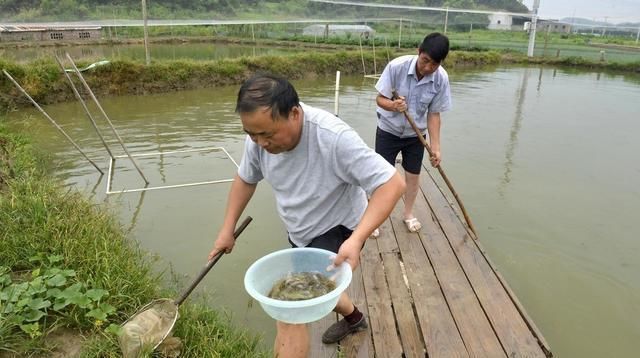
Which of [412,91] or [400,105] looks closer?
[400,105]

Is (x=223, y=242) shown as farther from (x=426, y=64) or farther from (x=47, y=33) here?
(x=47, y=33)

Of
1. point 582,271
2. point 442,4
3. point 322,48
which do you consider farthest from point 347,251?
point 442,4

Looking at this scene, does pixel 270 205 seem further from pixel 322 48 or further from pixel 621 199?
pixel 322 48

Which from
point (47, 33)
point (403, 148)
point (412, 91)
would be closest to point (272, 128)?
point (412, 91)

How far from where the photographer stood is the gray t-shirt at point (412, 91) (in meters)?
3.15

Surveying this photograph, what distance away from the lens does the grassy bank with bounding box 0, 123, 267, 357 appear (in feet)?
6.70

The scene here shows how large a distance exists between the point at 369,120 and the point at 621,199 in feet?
14.9

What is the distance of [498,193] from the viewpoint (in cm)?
517

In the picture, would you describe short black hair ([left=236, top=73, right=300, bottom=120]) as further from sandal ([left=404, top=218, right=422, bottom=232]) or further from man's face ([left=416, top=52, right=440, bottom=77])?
sandal ([left=404, top=218, right=422, bottom=232])

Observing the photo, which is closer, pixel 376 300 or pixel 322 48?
pixel 376 300

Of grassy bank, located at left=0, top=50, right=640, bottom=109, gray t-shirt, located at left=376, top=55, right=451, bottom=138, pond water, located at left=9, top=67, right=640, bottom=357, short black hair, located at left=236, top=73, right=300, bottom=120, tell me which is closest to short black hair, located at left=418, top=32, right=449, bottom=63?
gray t-shirt, located at left=376, top=55, right=451, bottom=138

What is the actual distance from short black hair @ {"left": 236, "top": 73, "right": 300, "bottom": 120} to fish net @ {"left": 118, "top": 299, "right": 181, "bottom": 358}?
1.18 metres

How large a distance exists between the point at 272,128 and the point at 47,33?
69.7 feet

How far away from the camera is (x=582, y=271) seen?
11.8ft
